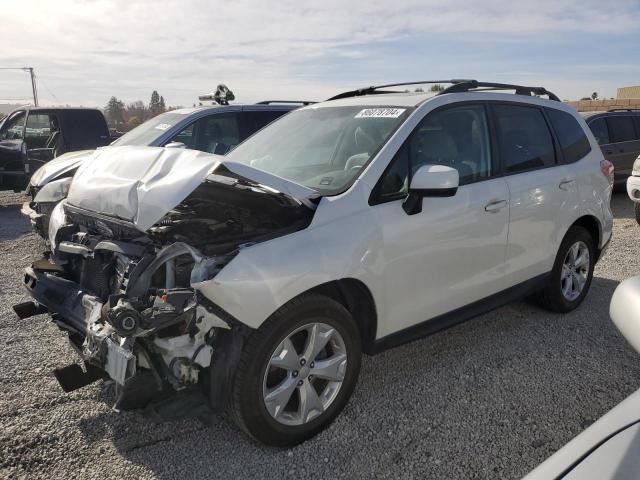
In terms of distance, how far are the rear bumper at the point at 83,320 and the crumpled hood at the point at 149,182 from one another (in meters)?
0.49

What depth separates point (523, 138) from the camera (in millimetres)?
4051

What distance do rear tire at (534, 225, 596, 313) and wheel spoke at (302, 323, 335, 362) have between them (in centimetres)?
245

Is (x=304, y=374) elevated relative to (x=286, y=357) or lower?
lower

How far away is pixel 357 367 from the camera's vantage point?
2.99 metres

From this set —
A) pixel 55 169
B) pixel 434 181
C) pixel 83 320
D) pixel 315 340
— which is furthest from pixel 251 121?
pixel 315 340

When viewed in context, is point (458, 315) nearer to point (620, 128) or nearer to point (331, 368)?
point (331, 368)

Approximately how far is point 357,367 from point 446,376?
875 millimetres

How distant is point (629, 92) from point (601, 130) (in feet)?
99.5

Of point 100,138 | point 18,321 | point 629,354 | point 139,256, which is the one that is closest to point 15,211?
point 100,138

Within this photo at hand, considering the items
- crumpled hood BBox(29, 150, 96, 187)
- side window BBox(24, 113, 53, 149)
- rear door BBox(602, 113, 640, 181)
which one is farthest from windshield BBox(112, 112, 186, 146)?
rear door BBox(602, 113, 640, 181)

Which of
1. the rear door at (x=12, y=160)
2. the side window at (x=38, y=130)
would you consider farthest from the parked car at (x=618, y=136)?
the rear door at (x=12, y=160)

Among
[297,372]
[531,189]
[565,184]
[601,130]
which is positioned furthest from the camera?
[601,130]

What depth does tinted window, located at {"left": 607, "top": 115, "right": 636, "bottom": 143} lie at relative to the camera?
10.6 metres

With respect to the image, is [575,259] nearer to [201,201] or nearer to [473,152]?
[473,152]
